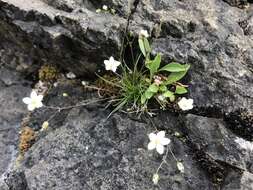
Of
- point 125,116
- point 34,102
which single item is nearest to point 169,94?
point 125,116

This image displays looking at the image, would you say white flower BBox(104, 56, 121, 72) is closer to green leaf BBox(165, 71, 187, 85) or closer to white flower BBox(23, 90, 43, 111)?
green leaf BBox(165, 71, 187, 85)

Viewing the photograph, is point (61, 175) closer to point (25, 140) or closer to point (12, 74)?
point (25, 140)

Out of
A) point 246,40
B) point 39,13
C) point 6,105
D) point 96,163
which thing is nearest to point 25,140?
point 6,105

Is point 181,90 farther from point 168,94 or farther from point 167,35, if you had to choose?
point 167,35

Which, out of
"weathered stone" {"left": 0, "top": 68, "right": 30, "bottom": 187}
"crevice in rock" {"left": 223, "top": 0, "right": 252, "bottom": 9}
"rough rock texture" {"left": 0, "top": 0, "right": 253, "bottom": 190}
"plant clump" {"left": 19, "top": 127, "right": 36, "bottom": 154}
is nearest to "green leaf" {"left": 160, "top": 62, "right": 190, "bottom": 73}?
"rough rock texture" {"left": 0, "top": 0, "right": 253, "bottom": 190}

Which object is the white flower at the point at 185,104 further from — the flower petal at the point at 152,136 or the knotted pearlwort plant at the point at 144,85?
the flower petal at the point at 152,136
